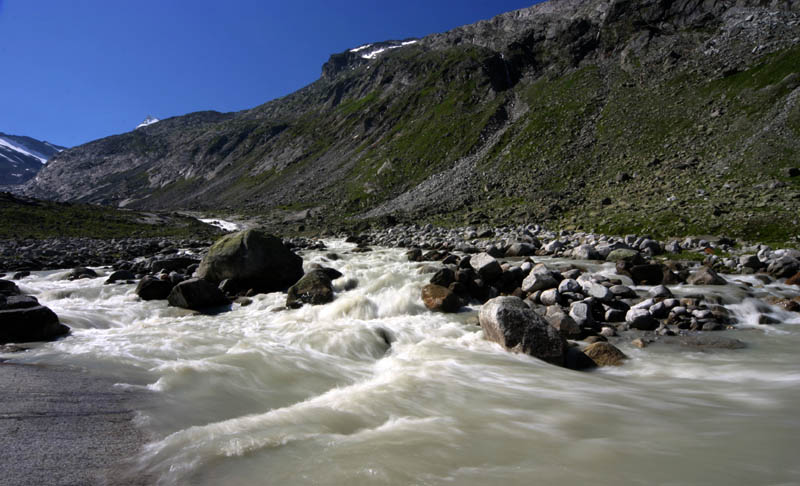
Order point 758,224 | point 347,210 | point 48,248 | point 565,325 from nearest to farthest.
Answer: point 565,325 → point 758,224 → point 48,248 → point 347,210

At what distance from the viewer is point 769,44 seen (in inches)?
1494

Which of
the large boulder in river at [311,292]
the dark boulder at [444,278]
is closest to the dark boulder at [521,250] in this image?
the dark boulder at [444,278]

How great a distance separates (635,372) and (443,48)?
13182cm

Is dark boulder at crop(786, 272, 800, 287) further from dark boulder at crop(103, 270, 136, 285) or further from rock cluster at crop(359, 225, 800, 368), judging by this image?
dark boulder at crop(103, 270, 136, 285)

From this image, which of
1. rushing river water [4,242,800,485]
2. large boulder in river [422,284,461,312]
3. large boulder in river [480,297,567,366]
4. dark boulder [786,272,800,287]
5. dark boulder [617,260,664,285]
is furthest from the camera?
dark boulder [617,260,664,285]

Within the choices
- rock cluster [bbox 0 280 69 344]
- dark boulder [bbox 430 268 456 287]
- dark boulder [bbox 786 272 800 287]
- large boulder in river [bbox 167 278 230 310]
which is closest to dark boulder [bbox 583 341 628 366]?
dark boulder [bbox 430 268 456 287]

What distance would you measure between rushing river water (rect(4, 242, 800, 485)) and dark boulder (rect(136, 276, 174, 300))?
2426 mm

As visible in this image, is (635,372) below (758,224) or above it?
below

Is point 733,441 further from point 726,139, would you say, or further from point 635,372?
point 726,139

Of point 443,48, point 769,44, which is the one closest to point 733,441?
point 769,44

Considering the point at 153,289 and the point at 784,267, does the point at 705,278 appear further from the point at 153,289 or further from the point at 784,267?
the point at 153,289

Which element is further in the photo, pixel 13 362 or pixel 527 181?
pixel 527 181

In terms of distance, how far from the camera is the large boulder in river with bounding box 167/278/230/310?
41.8 feet

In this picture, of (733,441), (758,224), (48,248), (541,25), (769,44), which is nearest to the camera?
(733,441)
